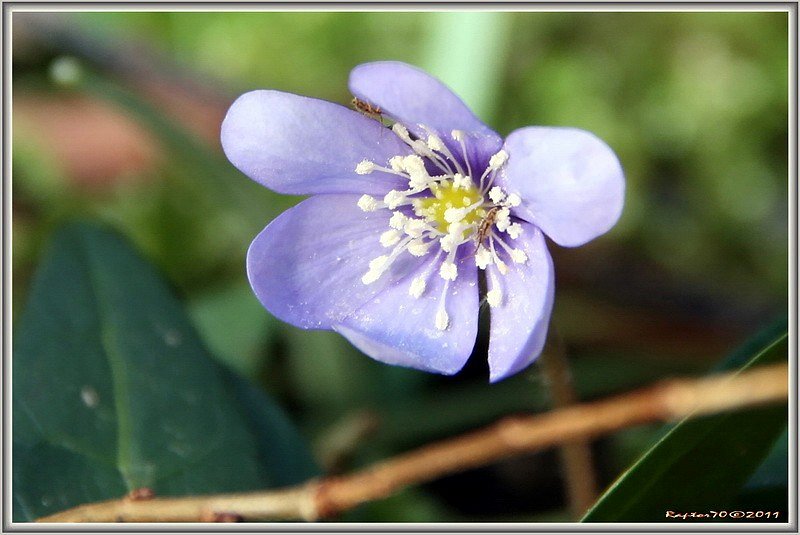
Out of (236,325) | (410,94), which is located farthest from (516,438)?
(236,325)

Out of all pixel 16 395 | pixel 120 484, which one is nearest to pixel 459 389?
pixel 120 484

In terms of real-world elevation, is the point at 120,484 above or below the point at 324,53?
below

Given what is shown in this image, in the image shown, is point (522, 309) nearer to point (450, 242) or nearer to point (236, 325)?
point (450, 242)

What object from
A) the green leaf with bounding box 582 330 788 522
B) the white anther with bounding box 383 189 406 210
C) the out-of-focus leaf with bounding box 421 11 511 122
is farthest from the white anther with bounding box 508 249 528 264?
the out-of-focus leaf with bounding box 421 11 511 122

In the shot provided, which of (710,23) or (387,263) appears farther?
(710,23)

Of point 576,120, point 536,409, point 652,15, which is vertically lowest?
point 536,409

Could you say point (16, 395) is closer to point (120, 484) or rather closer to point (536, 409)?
point (120, 484)

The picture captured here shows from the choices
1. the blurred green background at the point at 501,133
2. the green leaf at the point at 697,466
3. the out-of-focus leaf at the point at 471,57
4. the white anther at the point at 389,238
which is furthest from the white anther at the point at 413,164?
the out-of-focus leaf at the point at 471,57
